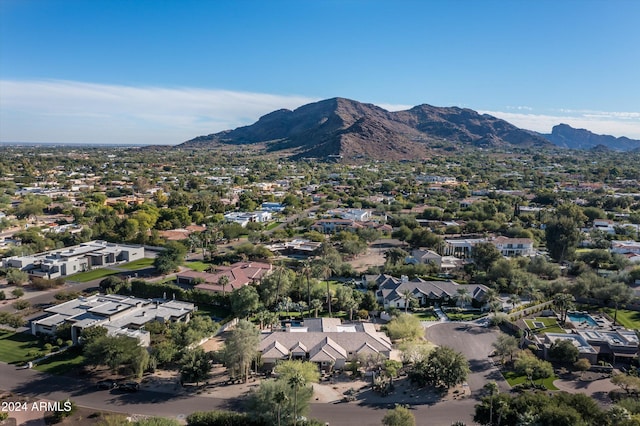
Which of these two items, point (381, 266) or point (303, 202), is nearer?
point (381, 266)

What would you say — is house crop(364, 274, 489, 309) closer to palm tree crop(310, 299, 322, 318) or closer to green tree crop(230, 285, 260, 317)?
palm tree crop(310, 299, 322, 318)

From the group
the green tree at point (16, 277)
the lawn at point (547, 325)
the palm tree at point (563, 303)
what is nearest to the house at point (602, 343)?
the lawn at point (547, 325)

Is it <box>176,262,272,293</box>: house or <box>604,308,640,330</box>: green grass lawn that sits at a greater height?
<box>176,262,272,293</box>: house

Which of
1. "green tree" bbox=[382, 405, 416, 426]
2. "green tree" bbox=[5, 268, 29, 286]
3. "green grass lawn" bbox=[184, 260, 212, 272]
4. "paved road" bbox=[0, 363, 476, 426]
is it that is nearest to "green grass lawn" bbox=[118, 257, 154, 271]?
"green grass lawn" bbox=[184, 260, 212, 272]

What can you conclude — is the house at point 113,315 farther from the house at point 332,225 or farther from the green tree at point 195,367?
the house at point 332,225

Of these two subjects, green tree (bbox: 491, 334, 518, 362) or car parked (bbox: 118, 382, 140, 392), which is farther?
green tree (bbox: 491, 334, 518, 362)

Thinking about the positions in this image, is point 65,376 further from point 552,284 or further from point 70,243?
point 552,284

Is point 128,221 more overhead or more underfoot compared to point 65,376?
more overhead

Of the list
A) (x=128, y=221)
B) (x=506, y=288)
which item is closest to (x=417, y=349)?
(x=506, y=288)
